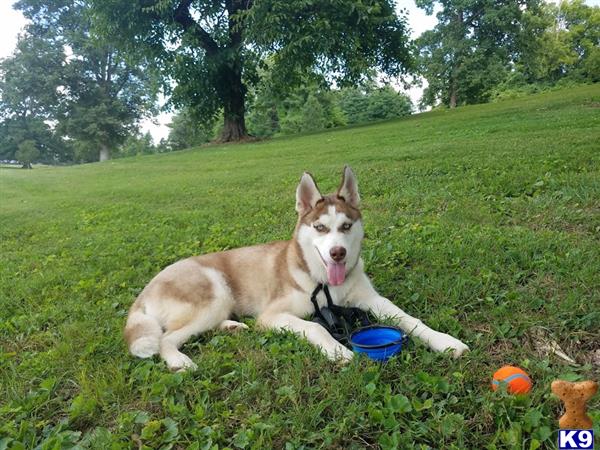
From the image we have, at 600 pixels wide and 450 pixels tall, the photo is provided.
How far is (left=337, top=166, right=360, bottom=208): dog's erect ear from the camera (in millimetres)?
3977

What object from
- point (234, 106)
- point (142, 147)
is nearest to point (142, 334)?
point (234, 106)

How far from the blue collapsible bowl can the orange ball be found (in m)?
0.65

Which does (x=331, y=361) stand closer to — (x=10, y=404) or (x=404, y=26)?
(x=10, y=404)

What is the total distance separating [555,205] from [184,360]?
5.28 metres

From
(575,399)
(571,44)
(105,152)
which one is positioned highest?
(571,44)

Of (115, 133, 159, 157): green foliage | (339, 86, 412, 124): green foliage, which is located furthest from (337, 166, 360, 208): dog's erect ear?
(115, 133, 159, 157): green foliage

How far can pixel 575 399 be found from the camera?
1.88 meters

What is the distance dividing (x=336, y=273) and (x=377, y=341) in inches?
25.8

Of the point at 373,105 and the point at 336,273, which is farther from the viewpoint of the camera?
the point at 373,105

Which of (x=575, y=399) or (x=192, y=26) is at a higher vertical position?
(x=192, y=26)

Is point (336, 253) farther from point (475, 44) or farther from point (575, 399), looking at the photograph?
point (475, 44)

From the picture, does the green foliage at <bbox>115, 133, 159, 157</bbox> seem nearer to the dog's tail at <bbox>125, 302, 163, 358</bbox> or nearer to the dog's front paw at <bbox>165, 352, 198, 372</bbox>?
the dog's tail at <bbox>125, 302, 163, 358</bbox>

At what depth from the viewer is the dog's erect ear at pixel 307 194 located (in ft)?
13.0

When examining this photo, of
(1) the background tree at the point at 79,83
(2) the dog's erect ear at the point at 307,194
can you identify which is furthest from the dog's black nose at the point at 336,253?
(1) the background tree at the point at 79,83
